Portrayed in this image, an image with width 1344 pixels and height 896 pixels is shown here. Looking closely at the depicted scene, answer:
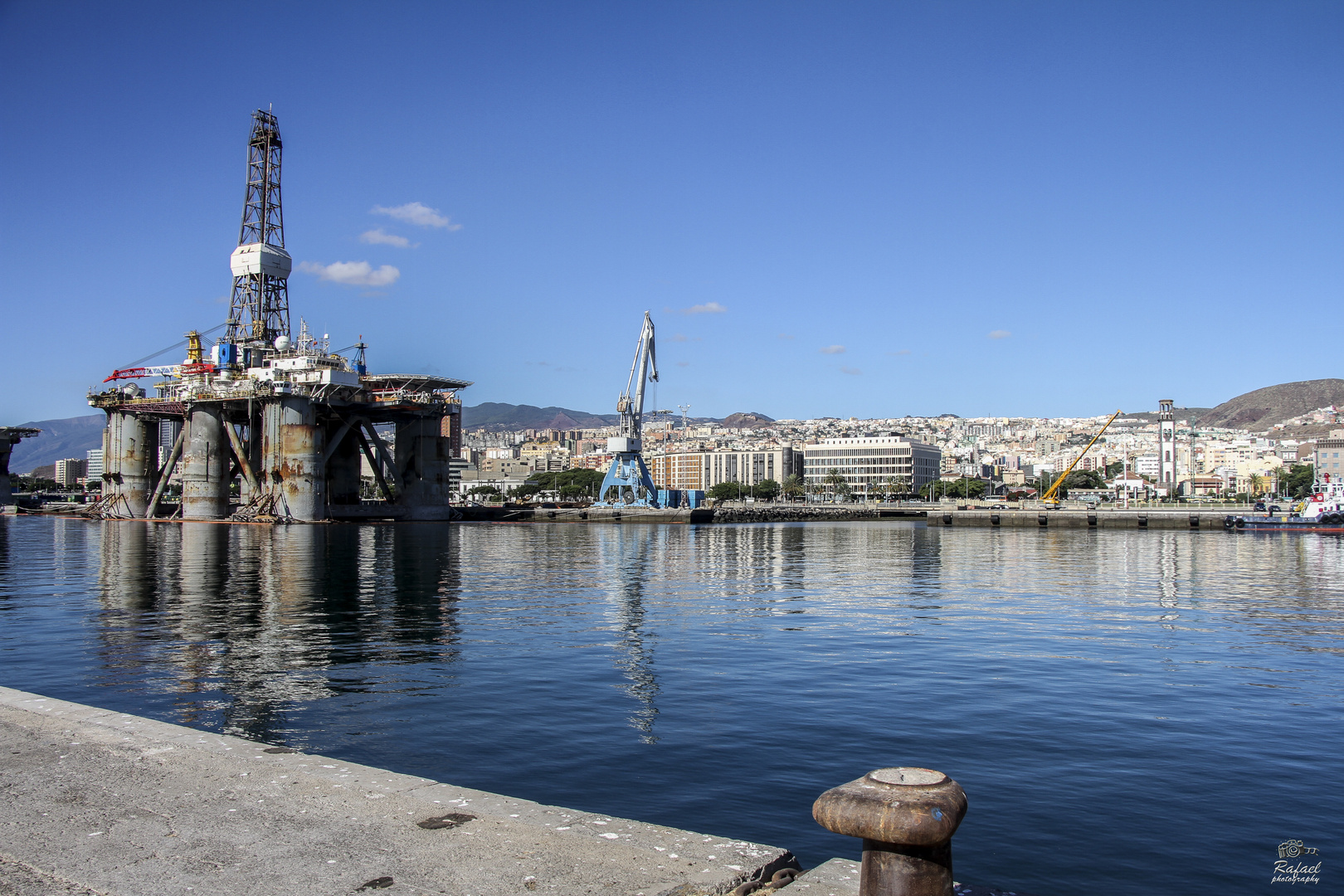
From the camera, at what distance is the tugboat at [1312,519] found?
9362 cm

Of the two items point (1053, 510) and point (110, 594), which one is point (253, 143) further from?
point (1053, 510)

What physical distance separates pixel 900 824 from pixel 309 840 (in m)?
3.52

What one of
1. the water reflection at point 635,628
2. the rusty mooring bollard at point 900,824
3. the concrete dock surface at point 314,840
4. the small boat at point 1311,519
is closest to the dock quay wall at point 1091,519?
the small boat at point 1311,519

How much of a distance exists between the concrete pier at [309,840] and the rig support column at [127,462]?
348 feet

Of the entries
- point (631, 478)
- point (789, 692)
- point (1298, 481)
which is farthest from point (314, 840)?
point (1298, 481)

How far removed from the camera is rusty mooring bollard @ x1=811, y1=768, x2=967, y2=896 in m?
4.25

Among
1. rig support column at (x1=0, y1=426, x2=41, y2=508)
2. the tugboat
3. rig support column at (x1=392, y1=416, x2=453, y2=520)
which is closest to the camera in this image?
the tugboat

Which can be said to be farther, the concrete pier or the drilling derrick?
the drilling derrick

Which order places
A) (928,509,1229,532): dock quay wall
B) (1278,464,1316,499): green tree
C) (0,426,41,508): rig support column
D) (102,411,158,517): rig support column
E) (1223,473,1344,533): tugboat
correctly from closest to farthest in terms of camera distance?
(1223,473,1344,533): tugboat < (102,411,158,517): rig support column < (928,509,1229,532): dock quay wall < (0,426,41,508): rig support column < (1278,464,1316,499): green tree

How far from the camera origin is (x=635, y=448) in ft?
431

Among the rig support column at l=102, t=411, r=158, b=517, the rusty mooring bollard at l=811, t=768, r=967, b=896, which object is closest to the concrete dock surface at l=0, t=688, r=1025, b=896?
the rusty mooring bollard at l=811, t=768, r=967, b=896

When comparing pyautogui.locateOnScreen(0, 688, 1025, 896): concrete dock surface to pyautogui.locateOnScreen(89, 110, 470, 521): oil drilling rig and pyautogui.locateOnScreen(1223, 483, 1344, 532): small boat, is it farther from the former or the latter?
pyautogui.locateOnScreen(1223, 483, 1344, 532): small boat

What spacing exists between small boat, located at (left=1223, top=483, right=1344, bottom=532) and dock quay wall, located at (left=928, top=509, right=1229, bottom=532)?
10.4 feet

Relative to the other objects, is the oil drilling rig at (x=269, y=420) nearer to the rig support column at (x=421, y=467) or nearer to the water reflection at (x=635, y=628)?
the rig support column at (x=421, y=467)
